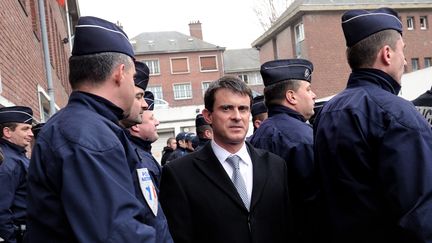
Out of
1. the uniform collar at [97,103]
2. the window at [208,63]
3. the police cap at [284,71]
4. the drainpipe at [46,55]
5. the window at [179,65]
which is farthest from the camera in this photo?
the window at [208,63]

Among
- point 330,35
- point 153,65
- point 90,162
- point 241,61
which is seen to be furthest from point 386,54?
point 241,61

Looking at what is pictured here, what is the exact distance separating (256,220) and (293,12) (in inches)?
1191

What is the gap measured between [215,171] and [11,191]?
110 inches

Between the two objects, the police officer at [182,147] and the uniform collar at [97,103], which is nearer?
the uniform collar at [97,103]

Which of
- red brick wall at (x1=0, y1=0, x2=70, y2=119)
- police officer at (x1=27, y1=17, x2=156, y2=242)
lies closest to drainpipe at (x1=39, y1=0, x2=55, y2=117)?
red brick wall at (x1=0, y1=0, x2=70, y2=119)

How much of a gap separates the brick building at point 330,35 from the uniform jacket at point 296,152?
28.7 meters

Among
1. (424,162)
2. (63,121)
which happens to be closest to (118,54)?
(63,121)

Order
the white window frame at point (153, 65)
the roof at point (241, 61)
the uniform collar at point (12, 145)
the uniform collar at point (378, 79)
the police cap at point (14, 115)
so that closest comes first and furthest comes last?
the uniform collar at point (378, 79)
the uniform collar at point (12, 145)
the police cap at point (14, 115)
the white window frame at point (153, 65)
the roof at point (241, 61)

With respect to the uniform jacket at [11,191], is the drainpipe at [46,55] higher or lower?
higher

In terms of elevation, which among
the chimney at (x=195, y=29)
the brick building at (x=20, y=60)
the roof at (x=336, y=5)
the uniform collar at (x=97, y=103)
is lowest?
the uniform collar at (x=97, y=103)

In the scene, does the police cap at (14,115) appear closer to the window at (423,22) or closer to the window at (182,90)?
the window at (423,22)

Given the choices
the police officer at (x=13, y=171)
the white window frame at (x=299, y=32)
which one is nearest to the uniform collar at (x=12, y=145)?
the police officer at (x=13, y=171)

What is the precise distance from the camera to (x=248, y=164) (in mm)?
3098

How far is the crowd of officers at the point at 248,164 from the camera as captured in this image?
1.94 m
